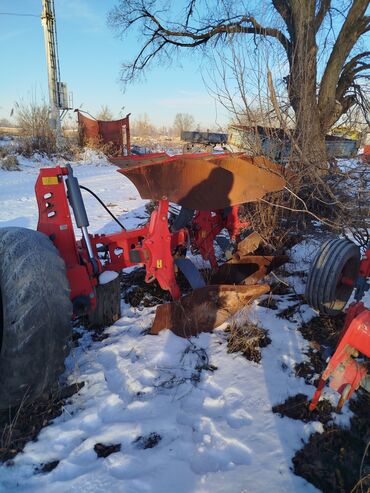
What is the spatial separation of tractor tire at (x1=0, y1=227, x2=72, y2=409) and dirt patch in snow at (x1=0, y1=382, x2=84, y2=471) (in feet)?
0.73

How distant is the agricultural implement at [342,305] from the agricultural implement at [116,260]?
51cm

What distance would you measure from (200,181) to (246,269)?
145cm

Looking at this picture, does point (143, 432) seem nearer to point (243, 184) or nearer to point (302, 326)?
point (302, 326)

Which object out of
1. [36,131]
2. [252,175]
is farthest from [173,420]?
[36,131]

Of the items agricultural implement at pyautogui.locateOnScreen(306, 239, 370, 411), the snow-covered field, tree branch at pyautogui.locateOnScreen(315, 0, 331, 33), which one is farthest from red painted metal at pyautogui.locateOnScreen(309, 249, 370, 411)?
tree branch at pyautogui.locateOnScreen(315, 0, 331, 33)

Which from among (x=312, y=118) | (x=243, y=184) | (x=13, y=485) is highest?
(x=312, y=118)

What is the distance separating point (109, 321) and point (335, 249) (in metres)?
2.00

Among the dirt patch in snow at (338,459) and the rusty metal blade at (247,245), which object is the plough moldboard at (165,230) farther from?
the dirt patch in snow at (338,459)

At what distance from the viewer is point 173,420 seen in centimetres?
207

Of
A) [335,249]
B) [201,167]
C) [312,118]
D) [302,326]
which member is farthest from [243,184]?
[312,118]

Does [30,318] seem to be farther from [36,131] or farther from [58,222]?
[36,131]

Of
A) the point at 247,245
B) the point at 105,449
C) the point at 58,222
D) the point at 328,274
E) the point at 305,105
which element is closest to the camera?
the point at 105,449

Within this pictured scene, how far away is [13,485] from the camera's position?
1.69m

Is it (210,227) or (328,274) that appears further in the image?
(210,227)
